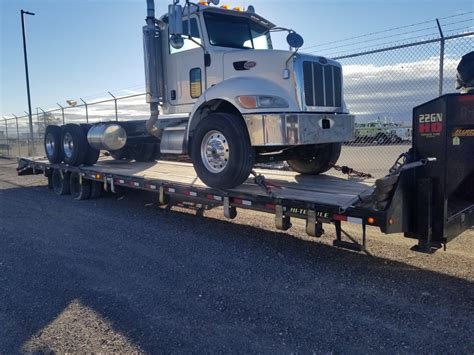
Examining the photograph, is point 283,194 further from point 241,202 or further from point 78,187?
point 78,187

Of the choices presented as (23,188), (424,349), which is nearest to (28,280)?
(424,349)

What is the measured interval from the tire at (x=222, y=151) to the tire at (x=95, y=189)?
13.2ft

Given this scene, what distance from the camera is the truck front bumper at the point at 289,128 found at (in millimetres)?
5035

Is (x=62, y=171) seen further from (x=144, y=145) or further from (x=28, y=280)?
(x=28, y=280)

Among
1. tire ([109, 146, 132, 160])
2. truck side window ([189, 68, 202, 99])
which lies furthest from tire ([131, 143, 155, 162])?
truck side window ([189, 68, 202, 99])

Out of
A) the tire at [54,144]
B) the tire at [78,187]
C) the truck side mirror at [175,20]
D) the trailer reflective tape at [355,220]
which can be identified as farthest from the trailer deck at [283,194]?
the tire at [54,144]

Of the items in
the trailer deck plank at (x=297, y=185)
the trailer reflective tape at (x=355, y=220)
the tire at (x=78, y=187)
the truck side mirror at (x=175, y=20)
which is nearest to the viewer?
the trailer reflective tape at (x=355, y=220)

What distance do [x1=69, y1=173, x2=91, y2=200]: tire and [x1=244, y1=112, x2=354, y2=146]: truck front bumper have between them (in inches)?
201

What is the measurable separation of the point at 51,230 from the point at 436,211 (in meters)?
5.54

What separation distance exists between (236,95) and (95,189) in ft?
16.2

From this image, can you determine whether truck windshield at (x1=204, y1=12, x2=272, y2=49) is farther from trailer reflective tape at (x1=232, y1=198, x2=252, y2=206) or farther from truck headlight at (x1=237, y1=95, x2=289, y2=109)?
trailer reflective tape at (x1=232, y1=198, x2=252, y2=206)

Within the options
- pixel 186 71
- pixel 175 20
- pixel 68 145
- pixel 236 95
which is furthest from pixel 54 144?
pixel 236 95

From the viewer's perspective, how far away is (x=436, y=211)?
3840 mm

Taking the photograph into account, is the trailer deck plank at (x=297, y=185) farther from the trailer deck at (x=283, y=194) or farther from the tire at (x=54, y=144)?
the tire at (x=54, y=144)
